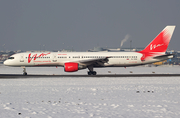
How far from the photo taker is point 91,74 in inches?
1421

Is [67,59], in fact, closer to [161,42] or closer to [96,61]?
[96,61]

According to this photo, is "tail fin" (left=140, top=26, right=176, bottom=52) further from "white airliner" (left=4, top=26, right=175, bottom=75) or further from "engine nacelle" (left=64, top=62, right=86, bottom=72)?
"engine nacelle" (left=64, top=62, right=86, bottom=72)

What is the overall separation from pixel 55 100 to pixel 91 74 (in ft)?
69.9

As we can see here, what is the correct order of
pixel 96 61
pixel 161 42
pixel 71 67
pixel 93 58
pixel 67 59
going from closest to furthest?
1. pixel 71 67
2. pixel 96 61
3. pixel 67 59
4. pixel 93 58
5. pixel 161 42

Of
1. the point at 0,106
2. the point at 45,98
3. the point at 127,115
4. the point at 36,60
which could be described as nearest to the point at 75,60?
the point at 36,60

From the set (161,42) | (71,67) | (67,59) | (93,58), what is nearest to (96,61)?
(93,58)

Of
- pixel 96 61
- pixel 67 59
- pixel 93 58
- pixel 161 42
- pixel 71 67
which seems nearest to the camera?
pixel 71 67

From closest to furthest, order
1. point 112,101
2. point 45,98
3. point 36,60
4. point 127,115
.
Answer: point 127,115 < point 112,101 < point 45,98 < point 36,60

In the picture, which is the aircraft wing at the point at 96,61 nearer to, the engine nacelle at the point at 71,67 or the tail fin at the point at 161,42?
the engine nacelle at the point at 71,67

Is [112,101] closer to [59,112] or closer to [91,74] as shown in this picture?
[59,112]

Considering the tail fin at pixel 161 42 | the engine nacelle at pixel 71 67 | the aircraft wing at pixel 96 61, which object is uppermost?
the tail fin at pixel 161 42

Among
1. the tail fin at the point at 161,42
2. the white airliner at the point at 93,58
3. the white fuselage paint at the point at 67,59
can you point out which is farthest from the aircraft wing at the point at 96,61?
→ the tail fin at the point at 161,42

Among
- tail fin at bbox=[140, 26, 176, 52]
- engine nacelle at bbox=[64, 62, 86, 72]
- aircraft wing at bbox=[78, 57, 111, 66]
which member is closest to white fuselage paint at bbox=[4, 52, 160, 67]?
aircraft wing at bbox=[78, 57, 111, 66]

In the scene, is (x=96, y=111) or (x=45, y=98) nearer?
(x=96, y=111)
